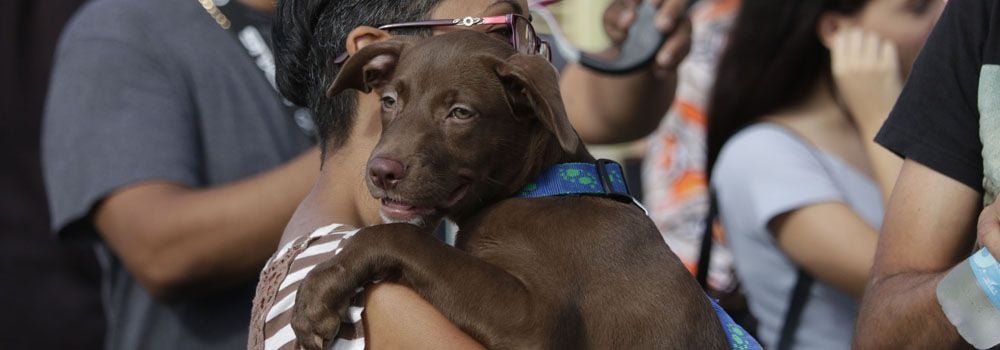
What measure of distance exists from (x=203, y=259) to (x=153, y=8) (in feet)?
→ 2.24

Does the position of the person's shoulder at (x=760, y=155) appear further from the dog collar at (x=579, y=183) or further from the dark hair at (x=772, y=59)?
the dog collar at (x=579, y=183)

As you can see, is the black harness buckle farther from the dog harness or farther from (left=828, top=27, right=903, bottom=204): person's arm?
(left=828, top=27, right=903, bottom=204): person's arm

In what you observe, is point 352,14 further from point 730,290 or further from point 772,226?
point 730,290

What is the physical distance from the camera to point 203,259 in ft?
12.7

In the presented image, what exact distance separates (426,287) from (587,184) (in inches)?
14.5

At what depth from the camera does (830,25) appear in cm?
495

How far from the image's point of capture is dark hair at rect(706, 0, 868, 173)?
5004 millimetres

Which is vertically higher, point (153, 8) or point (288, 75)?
point (288, 75)

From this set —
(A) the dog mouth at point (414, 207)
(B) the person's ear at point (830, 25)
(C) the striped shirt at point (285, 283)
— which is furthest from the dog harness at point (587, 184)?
(B) the person's ear at point (830, 25)

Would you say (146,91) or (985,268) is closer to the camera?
(985,268)

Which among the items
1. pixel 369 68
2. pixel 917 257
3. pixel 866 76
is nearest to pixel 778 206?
pixel 866 76

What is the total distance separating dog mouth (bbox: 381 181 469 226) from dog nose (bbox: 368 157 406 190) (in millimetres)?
43

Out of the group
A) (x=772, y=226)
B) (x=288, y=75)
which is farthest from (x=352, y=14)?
(x=772, y=226)

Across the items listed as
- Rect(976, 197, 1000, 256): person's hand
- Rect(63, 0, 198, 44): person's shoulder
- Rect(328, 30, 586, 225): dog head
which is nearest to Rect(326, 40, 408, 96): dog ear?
Rect(328, 30, 586, 225): dog head
